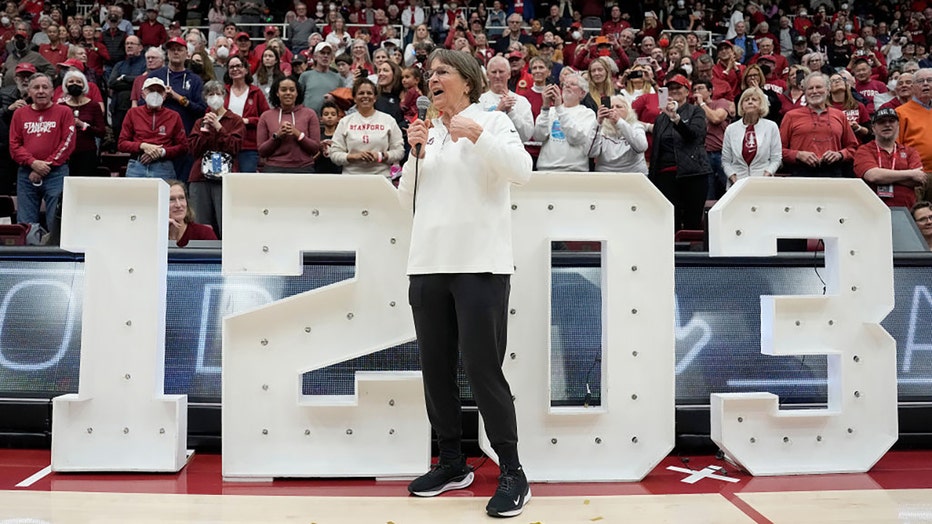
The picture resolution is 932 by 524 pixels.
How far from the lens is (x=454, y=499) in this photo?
10.9 ft

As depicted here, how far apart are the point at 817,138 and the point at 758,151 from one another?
0.56 m

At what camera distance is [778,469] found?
3.74 metres

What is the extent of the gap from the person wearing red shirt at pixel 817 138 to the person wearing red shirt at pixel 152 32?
30.5ft

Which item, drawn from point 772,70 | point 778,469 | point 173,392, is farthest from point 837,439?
point 772,70

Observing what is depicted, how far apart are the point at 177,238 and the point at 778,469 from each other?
3.48 m

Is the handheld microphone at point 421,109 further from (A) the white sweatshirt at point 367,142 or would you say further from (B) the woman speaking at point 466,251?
(A) the white sweatshirt at point 367,142

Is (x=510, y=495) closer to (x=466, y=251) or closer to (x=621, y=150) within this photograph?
(x=466, y=251)

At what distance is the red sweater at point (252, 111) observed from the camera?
7316 mm

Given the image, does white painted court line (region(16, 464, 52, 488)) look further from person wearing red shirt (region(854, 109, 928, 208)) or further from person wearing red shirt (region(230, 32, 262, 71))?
person wearing red shirt (region(230, 32, 262, 71))

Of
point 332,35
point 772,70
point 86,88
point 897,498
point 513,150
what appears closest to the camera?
point 513,150

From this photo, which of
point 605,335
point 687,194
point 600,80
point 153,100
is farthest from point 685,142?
point 153,100

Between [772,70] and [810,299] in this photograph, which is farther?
[772,70]

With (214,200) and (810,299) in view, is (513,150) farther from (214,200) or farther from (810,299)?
(214,200)

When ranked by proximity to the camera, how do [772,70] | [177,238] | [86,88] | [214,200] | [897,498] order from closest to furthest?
1. [897,498]
2. [177,238]
3. [214,200]
4. [86,88]
5. [772,70]
